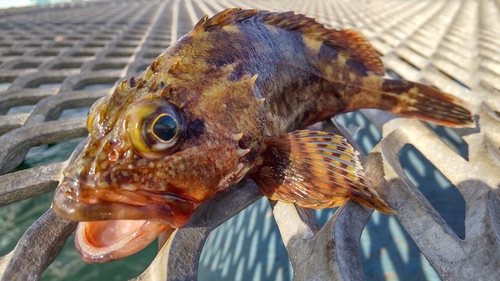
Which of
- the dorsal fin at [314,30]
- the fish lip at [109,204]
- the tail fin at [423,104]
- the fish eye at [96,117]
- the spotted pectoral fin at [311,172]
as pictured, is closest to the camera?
the fish lip at [109,204]

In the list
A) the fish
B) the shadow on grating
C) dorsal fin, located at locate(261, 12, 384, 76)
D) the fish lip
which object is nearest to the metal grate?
the shadow on grating

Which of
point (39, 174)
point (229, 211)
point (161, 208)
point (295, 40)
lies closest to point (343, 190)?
point (229, 211)

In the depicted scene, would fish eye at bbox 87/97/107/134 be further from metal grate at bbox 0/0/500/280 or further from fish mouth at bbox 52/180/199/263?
metal grate at bbox 0/0/500/280

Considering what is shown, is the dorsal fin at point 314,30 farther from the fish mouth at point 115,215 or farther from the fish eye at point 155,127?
the fish mouth at point 115,215

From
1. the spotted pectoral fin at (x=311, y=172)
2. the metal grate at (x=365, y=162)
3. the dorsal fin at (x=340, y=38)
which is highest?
the dorsal fin at (x=340, y=38)

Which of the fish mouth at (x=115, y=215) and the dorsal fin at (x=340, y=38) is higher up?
the dorsal fin at (x=340, y=38)

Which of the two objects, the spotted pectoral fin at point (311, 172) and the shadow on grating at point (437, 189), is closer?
the spotted pectoral fin at point (311, 172)

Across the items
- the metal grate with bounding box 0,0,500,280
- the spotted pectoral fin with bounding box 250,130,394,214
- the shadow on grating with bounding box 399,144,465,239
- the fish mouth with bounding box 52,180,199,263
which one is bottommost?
the shadow on grating with bounding box 399,144,465,239

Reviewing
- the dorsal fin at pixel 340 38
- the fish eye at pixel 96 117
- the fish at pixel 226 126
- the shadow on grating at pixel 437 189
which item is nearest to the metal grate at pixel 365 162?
the shadow on grating at pixel 437 189
